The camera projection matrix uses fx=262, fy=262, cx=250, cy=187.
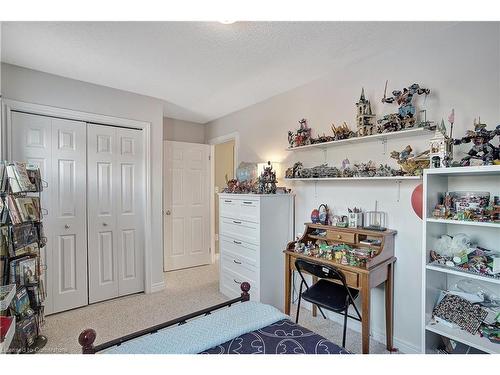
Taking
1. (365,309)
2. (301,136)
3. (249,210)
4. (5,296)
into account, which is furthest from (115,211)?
(365,309)

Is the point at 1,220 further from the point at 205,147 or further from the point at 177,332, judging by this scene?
the point at 205,147

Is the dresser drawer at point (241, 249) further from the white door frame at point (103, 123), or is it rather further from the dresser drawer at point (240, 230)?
the white door frame at point (103, 123)

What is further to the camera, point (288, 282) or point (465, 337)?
point (288, 282)

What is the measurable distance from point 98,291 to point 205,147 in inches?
97.7

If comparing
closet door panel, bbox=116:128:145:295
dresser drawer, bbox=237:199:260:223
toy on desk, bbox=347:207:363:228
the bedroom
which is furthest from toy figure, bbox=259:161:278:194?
closet door panel, bbox=116:128:145:295

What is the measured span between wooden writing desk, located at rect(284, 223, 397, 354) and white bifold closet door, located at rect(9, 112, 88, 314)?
2237 mm

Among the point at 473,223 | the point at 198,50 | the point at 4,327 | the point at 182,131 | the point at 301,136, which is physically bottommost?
the point at 4,327

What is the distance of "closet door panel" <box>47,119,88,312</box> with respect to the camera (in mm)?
2670

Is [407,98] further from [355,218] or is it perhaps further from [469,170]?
[355,218]

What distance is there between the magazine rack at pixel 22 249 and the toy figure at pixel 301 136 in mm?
2397

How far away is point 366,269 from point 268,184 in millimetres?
1327

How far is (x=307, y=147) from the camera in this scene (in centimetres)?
267

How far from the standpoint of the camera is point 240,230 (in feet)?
9.62

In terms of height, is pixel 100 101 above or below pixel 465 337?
above
